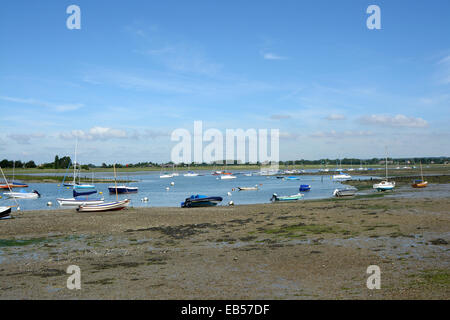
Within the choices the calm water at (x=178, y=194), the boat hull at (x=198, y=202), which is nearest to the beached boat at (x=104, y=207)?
the boat hull at (x=198, y=202)

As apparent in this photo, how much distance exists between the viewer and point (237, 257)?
18.8 meters

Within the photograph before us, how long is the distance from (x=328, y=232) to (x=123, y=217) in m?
22.1

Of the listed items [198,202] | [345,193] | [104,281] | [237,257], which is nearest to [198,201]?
[198,202]

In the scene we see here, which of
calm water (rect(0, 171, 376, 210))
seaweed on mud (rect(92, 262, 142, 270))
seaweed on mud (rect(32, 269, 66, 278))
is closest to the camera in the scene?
seaweed on mud (rect(32, 269, 66, 278))

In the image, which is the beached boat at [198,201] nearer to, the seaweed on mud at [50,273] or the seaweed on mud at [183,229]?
the seaweed on mud at [183,229]

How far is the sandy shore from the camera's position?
13000 mm

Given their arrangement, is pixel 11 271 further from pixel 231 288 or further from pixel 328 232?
pixel 328 232

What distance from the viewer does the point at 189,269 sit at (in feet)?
54.2

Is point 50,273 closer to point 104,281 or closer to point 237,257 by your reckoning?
point 104,281

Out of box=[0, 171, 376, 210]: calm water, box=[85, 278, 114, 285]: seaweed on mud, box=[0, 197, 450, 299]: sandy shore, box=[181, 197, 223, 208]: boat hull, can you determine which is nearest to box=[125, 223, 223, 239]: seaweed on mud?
box=[0, 197, 450, 299]: sandy shore

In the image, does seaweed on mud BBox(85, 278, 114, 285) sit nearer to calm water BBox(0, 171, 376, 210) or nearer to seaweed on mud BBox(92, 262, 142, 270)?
seaweed on mud BBox(92, 262, 142, 270)

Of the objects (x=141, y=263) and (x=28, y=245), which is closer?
(x=141, y=263)
